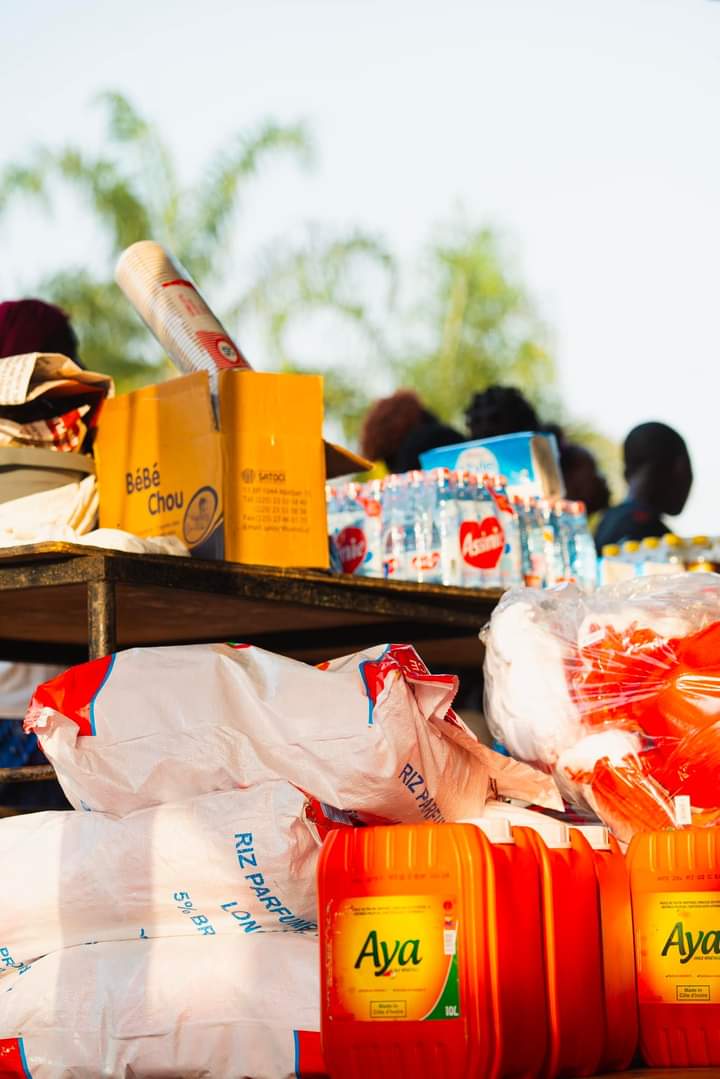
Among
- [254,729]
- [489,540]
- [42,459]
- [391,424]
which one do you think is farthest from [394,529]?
[391,424]

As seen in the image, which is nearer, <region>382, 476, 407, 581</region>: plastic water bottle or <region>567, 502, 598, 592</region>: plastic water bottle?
<region>382, 476, 407, 581</region>: plastic water bottle

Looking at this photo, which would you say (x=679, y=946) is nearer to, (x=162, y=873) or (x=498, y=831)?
(x=498, y=831)

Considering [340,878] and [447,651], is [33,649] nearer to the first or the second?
[447,651]

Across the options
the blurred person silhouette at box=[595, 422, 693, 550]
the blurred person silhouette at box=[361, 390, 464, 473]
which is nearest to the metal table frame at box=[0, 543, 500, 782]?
the blurred person silhouette at box=[361, 390, 464, 473]

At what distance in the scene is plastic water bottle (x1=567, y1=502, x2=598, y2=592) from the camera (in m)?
3.06

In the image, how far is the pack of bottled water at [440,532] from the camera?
110 inches

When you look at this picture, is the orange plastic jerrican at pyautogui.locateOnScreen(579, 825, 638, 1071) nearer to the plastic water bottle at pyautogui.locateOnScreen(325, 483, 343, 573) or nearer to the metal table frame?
the metal table frame

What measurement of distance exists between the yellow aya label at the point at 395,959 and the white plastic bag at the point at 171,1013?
0.19 metres

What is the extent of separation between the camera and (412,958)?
4.77 ft

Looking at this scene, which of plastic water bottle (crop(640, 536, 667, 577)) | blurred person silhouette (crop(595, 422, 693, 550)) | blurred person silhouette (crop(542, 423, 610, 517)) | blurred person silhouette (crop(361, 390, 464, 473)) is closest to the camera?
plastic water bottle (crop(640, 536, 667, 577))

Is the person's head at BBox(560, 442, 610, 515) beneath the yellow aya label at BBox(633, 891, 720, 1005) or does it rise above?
above

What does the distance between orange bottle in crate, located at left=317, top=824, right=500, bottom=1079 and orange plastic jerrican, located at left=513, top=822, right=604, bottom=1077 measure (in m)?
0.12

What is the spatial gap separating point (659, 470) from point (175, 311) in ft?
7.79

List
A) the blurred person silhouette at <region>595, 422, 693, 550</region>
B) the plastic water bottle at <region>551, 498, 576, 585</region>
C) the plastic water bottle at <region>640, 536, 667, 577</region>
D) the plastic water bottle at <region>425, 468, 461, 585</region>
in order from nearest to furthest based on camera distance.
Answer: the plastic water bottle at <region>425, 468, 461, 585</region>, the plastic water bottle at <region>551, 498, 576, 585</region>, the plastic water bottle at <region>640, 536, 667, 577</region>, the blurred person silhouette at <region>595, 422, 693, 550</region>
